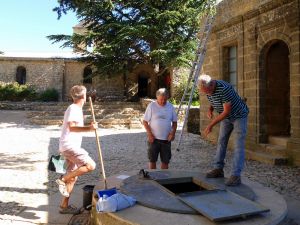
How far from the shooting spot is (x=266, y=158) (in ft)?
27.3

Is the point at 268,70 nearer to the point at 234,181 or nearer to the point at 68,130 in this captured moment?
the point at 234,181

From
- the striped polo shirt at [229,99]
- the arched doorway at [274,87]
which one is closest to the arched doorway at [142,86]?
the arched doorway at [274,87]

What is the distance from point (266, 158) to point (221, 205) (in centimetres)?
509

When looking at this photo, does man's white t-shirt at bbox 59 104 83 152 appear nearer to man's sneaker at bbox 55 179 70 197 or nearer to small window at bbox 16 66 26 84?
man's sneaker at bbox 55 179 70 197

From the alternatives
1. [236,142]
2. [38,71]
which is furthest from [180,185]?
[38,71]

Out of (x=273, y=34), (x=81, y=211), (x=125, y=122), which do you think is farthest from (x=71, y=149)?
(x=125, y=122)

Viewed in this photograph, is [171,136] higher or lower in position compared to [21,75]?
lower

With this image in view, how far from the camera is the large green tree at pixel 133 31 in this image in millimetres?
20062

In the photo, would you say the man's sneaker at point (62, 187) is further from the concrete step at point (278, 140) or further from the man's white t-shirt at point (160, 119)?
the concrete step at point (278, 140)

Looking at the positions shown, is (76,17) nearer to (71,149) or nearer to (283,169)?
(283,169)

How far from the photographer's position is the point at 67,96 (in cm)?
2961

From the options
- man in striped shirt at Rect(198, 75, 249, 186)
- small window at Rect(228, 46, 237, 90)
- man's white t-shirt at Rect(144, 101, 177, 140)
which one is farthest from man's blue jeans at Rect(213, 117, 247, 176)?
small window at Rect(228, 46, 237, 90)

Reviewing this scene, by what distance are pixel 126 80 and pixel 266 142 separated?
19.7 metres

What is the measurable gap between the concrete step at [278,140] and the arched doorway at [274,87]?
0.16m
